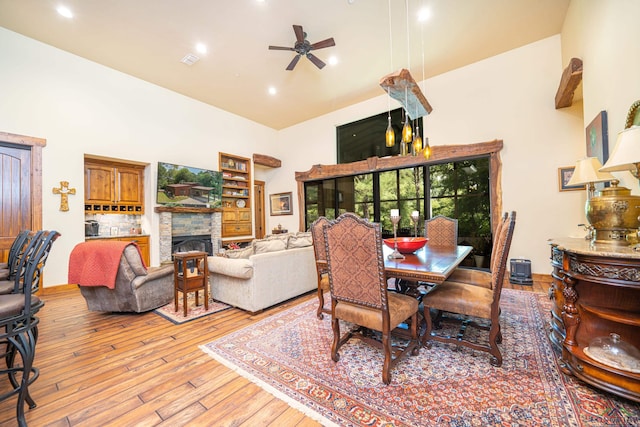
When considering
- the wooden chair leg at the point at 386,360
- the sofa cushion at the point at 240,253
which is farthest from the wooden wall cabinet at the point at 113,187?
the wooden chair leg at the point at 386,360

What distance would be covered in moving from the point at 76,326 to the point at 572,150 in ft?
23.4

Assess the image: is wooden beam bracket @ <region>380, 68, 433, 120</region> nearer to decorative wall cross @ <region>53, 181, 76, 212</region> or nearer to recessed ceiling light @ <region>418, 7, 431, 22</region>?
recessed ceiling light @ <region>418, 7, 431, 22</region>

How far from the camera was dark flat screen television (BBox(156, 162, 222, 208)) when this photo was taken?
17.7ft

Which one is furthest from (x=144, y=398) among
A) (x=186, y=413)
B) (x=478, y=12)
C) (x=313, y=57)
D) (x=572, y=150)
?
(x=572, y=150)

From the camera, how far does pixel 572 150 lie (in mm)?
3938

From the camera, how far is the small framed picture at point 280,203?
776 centimetres

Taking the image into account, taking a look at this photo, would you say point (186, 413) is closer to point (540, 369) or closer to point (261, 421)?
point (261, 421)

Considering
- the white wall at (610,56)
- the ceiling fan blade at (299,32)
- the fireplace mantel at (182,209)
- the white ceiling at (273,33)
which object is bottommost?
the fireplace mantel at (182,209)

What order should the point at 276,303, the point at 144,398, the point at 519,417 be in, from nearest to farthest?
the point at 519,417 → the point at 144,398 → the point at 276,303

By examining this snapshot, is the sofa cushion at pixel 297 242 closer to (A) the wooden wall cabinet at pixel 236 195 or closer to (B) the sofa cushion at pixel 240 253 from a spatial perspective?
(B) the sofa cushion at pixel 240 253

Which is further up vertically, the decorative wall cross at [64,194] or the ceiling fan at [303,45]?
the ceiling fan at [303,45]

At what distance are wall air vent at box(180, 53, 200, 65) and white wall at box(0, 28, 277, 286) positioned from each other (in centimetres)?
132

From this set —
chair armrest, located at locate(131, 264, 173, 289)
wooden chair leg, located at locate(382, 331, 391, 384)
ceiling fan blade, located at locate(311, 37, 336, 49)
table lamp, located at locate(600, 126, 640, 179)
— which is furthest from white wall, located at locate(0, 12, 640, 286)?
wooden chair leg, located at locate(382, 331, 391, 384)

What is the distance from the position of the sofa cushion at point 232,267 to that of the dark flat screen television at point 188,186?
299 cm
